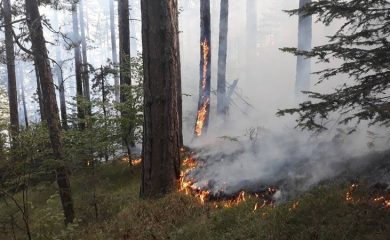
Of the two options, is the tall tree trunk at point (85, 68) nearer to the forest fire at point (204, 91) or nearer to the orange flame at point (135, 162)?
the orange flame at point (135, 162)

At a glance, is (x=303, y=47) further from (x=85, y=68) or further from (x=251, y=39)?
(x=251, y=39)

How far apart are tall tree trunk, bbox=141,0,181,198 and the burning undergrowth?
0.70 m

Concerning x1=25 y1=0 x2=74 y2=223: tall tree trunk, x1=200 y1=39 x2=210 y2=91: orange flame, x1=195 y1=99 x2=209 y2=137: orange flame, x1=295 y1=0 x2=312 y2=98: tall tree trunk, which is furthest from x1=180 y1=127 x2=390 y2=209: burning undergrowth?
x1=200 y1=39 x2=210 y2=91: orange flame

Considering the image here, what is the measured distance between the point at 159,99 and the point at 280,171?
289 cm

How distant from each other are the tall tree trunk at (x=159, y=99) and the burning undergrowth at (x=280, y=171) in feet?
2.28

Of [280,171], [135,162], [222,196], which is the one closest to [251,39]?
[135,162]

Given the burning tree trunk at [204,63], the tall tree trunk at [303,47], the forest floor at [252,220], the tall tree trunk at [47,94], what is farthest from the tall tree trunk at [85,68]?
the tall tree trunk at [303,47]

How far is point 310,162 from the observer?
7.51 meters

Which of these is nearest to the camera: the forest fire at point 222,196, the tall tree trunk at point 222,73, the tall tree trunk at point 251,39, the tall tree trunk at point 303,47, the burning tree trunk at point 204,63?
the forest fire at point 222,196

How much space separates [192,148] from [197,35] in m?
48.2

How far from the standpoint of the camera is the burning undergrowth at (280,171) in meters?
6.54

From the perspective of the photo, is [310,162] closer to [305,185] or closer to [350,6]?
[305,185]

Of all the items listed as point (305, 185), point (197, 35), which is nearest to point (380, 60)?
point (305, 185)

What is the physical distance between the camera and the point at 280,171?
25.3 feet
